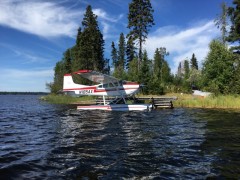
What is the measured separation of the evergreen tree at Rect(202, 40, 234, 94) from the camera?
34.4 metres

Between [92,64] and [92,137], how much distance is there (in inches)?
1885

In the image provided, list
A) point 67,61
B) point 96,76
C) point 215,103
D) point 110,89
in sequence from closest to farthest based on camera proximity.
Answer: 1. point 96,76
2. point 110,89
3. point 215,103
4. point 67,61

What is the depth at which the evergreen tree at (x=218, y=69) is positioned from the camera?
1353 inches

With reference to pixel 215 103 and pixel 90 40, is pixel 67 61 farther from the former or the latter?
pixel 215 103

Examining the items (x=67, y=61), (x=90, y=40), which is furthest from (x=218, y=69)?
(x=67, y=61)

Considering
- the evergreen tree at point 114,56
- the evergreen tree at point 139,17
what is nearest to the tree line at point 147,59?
the evergreen tree at point 139,17

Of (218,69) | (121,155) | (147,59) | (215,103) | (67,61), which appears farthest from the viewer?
(67,61)

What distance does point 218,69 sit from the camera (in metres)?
35.2

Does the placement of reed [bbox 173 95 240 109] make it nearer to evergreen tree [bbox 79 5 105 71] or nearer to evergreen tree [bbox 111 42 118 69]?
evergreen tree [bbox 79 5 105 71]

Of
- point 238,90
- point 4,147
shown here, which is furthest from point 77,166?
point 238,90

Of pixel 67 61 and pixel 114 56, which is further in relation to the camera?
pixel 114 56

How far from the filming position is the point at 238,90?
32.5m

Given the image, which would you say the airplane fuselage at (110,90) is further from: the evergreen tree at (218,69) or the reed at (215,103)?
the evergreen tree at (218,69)

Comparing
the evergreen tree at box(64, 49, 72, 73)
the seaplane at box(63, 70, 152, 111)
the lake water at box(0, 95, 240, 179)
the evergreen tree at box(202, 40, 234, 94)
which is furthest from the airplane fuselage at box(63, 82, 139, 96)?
the evergreen tree at box(64, 49, 72, 73)
